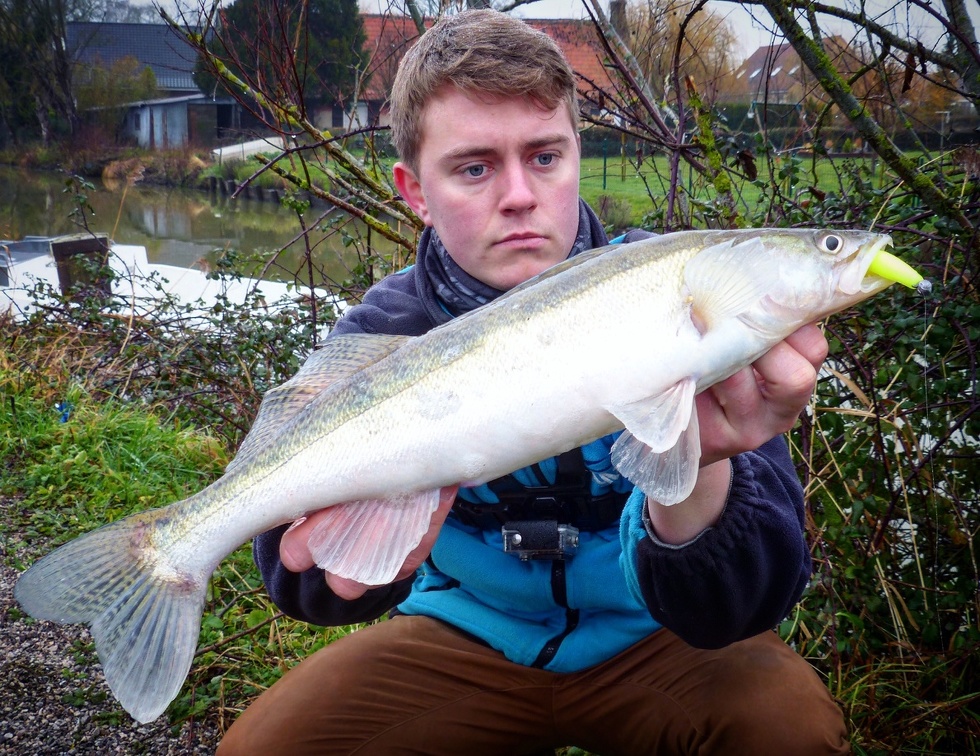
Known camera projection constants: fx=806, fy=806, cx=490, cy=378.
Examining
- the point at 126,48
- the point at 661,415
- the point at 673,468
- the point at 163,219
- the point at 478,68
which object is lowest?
the point at 163,219

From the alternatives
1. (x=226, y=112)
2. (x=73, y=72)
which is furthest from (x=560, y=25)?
(x=226, y=112)

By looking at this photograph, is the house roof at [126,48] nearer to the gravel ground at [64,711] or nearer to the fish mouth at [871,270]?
the gravel ground at [64,711]

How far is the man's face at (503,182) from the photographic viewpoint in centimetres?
232

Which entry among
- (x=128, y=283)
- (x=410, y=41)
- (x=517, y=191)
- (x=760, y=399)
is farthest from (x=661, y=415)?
(x=128, y=283)

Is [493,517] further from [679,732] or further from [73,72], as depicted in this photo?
[73,72]

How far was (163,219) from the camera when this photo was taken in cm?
2367

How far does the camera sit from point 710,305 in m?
1.63

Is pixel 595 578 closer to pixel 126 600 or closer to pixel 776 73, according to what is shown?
pixel 126 600

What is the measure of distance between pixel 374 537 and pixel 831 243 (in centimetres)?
117

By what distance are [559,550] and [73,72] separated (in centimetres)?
3412

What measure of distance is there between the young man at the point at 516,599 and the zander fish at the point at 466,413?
20 centimetres

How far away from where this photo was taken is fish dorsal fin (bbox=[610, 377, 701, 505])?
1.60 m

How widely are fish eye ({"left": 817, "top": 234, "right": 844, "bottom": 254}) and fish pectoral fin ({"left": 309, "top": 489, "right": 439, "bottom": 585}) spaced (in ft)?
3.20

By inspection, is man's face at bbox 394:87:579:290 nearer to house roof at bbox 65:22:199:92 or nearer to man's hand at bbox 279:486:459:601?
man's hand at bbox 279:486:459:601
